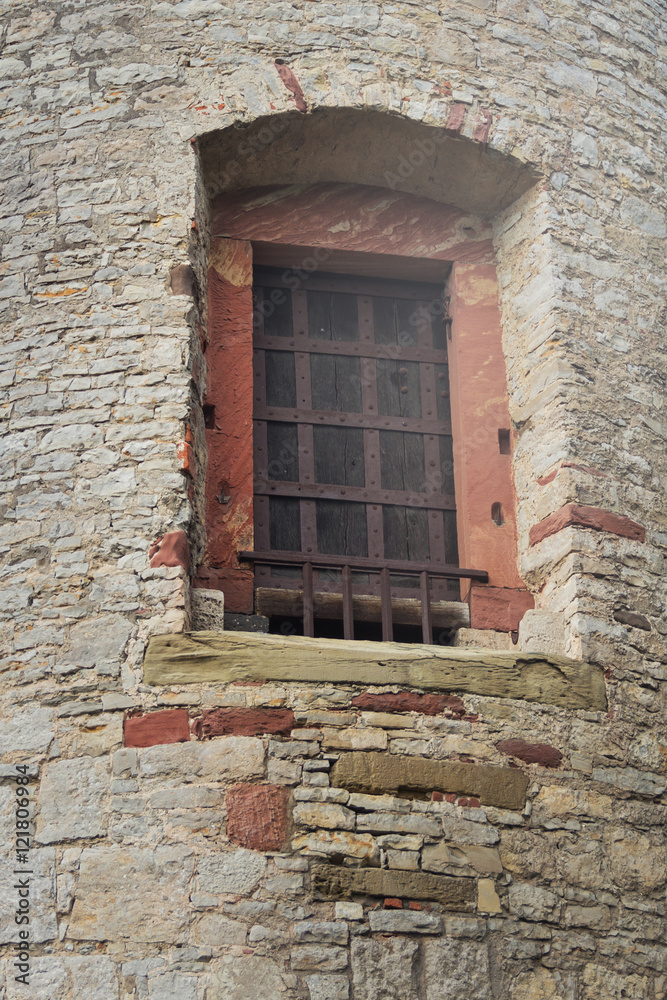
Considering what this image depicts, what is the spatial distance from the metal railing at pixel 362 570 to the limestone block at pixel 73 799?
3.75 feet

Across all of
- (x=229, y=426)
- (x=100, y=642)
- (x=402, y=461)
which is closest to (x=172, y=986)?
(x=100, y=642)

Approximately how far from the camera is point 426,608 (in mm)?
6070

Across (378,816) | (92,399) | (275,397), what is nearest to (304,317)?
(275,397)

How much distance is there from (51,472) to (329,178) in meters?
2.16

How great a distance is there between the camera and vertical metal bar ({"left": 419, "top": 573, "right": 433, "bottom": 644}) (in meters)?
5.98

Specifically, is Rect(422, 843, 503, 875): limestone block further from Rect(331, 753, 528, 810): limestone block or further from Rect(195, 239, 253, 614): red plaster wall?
Rect(195, 239, 253, 614): red plaster wall

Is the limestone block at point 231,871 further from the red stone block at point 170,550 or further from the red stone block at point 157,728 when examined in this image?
the red stone block at point 170,550

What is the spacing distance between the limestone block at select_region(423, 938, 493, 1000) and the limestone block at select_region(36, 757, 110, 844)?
1.28 meters

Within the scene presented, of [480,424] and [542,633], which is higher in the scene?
[480,424]

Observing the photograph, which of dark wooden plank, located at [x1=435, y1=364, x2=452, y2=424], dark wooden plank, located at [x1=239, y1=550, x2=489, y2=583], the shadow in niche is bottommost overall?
dark wooden plank, located at [x1=239, y1=550, x2=489, y2=583]

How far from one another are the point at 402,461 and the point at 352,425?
29 centimetres

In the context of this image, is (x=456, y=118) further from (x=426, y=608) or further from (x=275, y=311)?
(x=426, y=608)

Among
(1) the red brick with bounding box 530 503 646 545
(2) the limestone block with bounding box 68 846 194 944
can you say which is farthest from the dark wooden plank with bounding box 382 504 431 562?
(2) the limestone block with bounding box 68 846 194 944

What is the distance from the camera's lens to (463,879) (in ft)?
16.8
